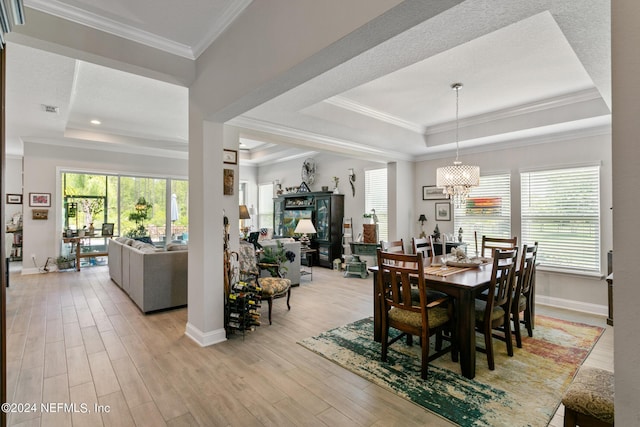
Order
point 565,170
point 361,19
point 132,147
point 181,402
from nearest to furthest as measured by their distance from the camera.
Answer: point 361,19, point 181,402, point 565,170, point 132,147

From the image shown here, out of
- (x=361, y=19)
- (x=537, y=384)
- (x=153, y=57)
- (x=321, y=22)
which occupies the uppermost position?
(x=153, y=57)

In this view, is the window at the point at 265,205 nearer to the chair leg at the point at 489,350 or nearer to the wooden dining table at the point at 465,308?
the wooden dining table at the point at 465,308

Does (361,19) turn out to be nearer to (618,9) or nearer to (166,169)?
(618,9)

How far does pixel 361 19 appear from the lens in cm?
159

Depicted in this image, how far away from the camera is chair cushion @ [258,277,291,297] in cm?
388

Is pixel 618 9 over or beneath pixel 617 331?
over

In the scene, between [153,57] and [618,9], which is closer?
[618,9]

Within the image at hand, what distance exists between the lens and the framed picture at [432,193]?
243 inches

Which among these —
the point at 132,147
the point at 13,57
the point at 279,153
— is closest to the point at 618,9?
the point at 13,57

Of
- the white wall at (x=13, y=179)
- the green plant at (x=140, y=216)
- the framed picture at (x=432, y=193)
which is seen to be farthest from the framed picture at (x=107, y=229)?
the framed picture at (x=432, y=193)

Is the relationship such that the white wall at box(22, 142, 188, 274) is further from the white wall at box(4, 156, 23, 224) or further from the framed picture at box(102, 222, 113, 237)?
the white wall at box(4, 156, 23, 224)

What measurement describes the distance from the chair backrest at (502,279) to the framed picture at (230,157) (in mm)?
3076

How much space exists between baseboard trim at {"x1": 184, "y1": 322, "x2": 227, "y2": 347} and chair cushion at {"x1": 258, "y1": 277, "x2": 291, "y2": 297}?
0.68 m

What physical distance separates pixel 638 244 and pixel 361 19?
1450mm
